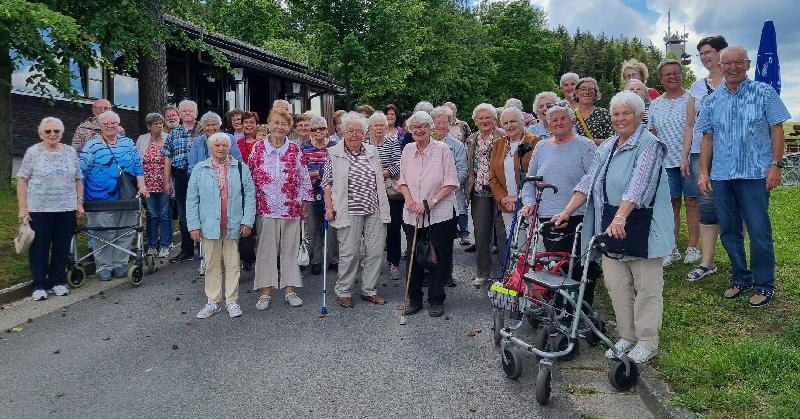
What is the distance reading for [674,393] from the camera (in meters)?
4.22

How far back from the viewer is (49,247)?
25.1 feet

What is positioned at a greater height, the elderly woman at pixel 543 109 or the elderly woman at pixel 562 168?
the elderly woman at pixel 543 109

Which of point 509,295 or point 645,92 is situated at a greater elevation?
point 645,92

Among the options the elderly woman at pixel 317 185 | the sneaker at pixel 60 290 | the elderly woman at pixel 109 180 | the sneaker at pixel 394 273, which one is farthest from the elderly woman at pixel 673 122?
the sneaker at pixel 60 290

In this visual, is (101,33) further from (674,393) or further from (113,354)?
(674,393)

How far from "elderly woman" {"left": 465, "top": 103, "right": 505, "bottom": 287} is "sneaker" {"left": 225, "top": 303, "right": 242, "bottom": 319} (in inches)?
107

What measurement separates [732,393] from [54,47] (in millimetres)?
11087

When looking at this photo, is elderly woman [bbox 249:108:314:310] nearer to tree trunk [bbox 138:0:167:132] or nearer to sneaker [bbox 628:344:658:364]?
sneaker [bbox 628:344:658:364]

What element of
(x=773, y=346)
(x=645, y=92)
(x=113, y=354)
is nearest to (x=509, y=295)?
(x=773, y=346)

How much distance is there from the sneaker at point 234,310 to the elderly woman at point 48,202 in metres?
2.32

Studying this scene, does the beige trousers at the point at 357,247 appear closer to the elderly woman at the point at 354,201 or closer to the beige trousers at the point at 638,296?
the elderly woman at the point at 354,201

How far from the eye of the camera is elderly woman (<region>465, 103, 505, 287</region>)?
295 inches

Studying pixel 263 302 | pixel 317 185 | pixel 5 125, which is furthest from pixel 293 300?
pixel 5 125

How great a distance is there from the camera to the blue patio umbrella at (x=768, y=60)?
6.63 m
